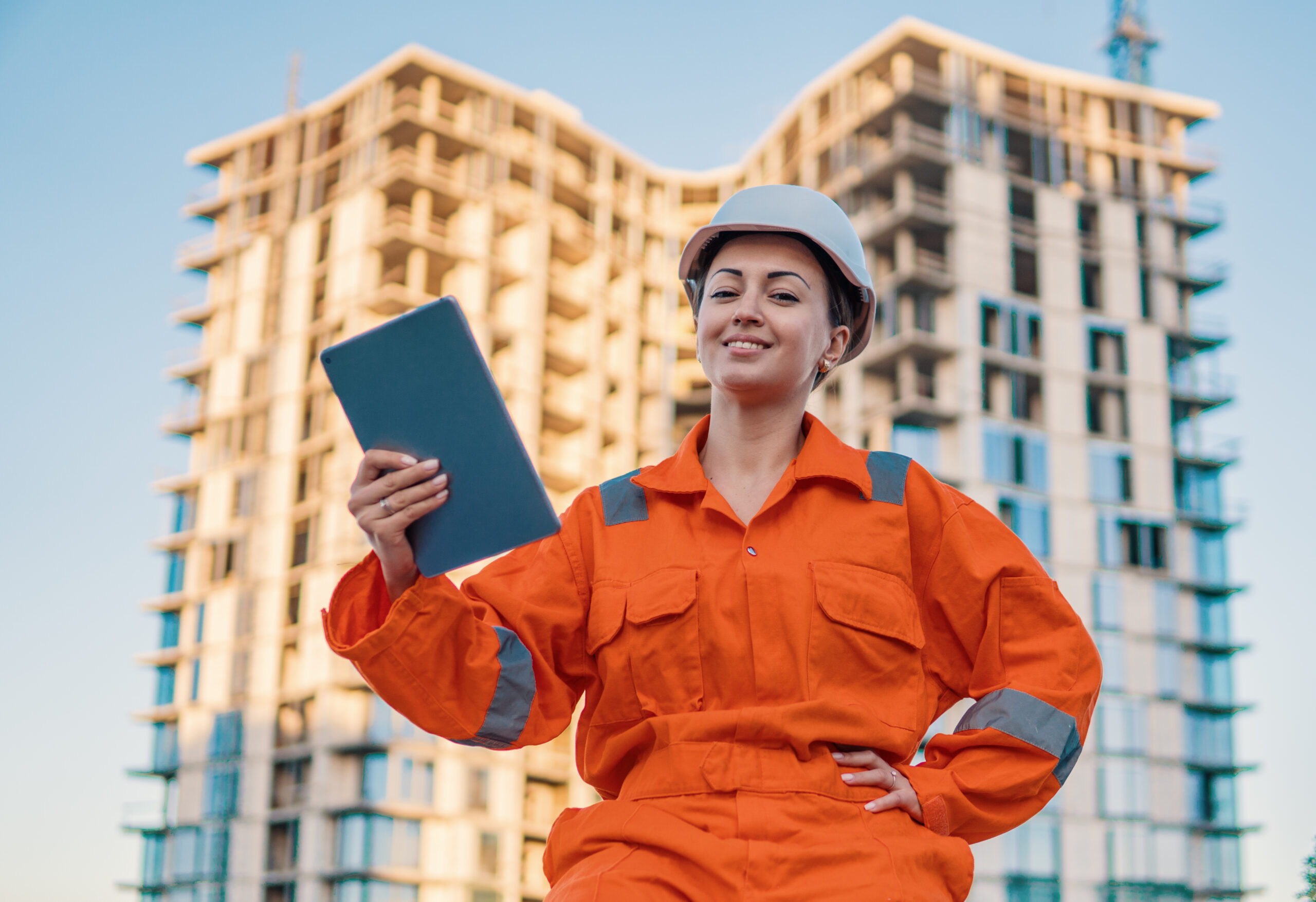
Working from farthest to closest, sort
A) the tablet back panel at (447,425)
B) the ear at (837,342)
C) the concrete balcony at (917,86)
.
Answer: the concrete balcony at (917,86) < the ear at (837,342) < the tablet back panel at (447,425)

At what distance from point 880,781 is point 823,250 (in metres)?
1.25

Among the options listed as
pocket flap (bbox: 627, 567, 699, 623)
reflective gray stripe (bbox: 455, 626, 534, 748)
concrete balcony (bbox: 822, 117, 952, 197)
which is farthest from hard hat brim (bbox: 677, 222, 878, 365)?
concrete balcony (bbox: 822, 117, 952, 197)

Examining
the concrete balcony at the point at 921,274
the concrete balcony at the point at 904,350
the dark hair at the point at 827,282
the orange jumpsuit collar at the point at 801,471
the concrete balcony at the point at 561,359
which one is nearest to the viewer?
the orange jumpsuit collar at the point at 801,471

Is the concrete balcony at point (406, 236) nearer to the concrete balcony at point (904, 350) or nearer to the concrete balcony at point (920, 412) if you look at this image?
the concrete balcony at point (904, 350)

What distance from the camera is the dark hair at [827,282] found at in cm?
327

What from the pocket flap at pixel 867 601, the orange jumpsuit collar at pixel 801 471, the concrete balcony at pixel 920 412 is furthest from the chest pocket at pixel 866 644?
the concrete balcony at pixel 920 412

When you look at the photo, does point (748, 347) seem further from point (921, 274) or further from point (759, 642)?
point (921, 274)

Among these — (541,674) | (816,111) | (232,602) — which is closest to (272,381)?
(232,602)

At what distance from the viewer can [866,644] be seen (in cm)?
284

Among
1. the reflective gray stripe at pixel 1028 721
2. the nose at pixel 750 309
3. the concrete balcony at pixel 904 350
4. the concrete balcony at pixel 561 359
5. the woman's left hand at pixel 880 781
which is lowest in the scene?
the woman's left hand at pixel 880 781

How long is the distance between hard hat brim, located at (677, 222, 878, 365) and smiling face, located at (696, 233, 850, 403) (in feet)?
0.15

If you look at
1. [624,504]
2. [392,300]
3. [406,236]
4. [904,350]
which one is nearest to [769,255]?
[624,504]

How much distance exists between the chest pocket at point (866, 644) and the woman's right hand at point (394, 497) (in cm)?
82

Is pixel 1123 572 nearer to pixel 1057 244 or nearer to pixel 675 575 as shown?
pixel 1057 244
